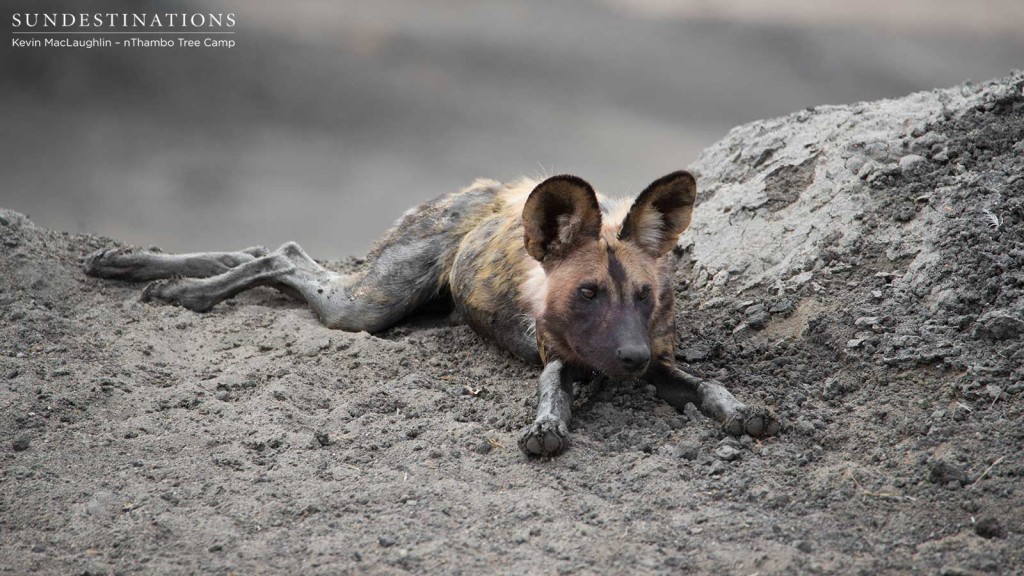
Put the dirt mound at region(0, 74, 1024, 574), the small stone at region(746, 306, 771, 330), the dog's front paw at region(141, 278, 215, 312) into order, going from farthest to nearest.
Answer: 1. the dog's front paw at region(141, 278, 215, 312)
2. the small stone at region(746, 306, 771, 330)
3. the dirt mound at region(0, 74, 1024, 574)

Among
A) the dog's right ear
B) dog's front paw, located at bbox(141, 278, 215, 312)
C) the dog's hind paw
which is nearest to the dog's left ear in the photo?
the dog's right ear

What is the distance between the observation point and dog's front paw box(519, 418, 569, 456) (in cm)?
477

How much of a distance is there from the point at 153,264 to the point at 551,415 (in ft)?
15.3

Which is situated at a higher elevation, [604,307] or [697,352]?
[604,307]

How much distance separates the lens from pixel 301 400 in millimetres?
5789

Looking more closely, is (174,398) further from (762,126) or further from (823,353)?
(762,126)

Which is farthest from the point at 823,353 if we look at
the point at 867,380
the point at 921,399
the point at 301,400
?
the point at 301,400

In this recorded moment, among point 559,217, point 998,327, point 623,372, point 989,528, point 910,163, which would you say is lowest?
point 989,528

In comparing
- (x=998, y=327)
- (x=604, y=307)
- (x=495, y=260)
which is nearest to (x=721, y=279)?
(x=495, y=260)

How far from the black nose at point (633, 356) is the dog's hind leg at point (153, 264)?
14.5 feet

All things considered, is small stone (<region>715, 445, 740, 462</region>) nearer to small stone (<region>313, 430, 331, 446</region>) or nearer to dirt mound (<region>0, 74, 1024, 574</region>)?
dirt mound (<region>0, 74, 1024, 574</region>)

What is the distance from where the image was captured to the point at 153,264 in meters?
8.11

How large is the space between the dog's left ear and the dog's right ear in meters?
0.26

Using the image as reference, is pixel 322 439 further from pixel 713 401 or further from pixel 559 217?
pixel 713 401
